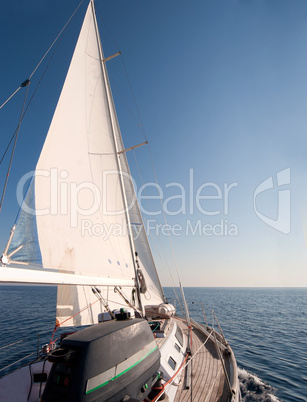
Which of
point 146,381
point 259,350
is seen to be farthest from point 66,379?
point 259,350

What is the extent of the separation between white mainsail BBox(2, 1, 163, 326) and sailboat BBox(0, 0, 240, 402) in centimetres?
3

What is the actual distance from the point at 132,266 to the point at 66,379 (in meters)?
5.04

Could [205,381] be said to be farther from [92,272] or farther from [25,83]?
[25,83]

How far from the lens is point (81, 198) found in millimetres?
6688

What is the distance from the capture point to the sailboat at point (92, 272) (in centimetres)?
297

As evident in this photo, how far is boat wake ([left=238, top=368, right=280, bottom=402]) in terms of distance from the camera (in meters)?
9.03

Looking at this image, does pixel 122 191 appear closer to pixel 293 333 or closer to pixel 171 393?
pixel 171 393

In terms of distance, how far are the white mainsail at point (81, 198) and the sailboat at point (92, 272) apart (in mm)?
34

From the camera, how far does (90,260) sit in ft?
20.6

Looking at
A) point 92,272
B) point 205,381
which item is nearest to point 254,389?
point 205,381

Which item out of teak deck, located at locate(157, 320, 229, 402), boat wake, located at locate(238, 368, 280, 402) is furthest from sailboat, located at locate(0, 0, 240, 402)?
boat wake, located at locate(238, 368, 280, 402)

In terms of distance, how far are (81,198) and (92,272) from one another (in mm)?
2314

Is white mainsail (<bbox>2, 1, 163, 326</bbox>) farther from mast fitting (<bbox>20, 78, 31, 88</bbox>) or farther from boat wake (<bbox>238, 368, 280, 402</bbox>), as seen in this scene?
boat wake (<bbox>238, 368, 280, 402</bbox>)

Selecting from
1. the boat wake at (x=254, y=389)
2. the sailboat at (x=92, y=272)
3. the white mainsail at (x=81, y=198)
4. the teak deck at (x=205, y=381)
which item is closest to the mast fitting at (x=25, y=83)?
the sailboat at (x=92, y=272)
